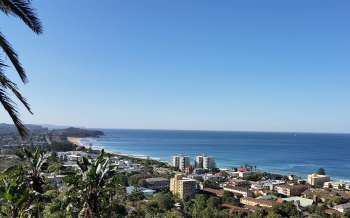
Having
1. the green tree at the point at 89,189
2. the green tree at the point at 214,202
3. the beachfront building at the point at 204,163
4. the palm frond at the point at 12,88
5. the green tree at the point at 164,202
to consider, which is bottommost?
the green tree at the point at 214,202

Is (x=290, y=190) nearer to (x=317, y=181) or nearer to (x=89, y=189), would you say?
(x=317, y=181)

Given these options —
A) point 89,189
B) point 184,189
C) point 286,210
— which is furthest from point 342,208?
point 89,189

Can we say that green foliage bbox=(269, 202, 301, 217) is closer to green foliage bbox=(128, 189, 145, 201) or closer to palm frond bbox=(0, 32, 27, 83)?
green foliage bbox=(128, 189, 145, 201)

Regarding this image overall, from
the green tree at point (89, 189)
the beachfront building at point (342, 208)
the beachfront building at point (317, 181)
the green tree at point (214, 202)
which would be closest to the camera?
the green tree at point (89, 189)

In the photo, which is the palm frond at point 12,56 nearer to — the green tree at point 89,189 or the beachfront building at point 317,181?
the green tree at point 89,189

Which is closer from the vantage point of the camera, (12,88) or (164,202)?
(12,88)

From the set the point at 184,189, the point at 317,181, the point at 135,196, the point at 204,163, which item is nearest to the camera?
the point at 135,196

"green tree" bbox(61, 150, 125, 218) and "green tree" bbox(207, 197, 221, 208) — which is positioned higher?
"green tree" bbox(61, 150, 125, 218)

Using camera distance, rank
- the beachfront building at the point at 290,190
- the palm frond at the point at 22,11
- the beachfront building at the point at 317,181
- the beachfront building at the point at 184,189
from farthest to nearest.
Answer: the beachfront building at the point at 317,181, the beachfront building at the point at 290,190, the beachfront building at the point at 184,189, the palm frond at the point at 22,11

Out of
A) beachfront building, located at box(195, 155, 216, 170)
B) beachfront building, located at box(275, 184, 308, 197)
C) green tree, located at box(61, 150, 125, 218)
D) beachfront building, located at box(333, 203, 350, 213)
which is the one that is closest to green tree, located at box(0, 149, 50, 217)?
green tree, located at box(61, 150, 125, 218)

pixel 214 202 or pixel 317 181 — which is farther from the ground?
pixel 317 181

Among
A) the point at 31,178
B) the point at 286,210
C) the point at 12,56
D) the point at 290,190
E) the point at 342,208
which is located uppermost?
the point at 12,56

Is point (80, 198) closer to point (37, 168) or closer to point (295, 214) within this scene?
point (37, 168)

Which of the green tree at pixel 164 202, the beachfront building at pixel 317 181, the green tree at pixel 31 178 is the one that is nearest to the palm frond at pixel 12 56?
the green tree at pixel 31 178
